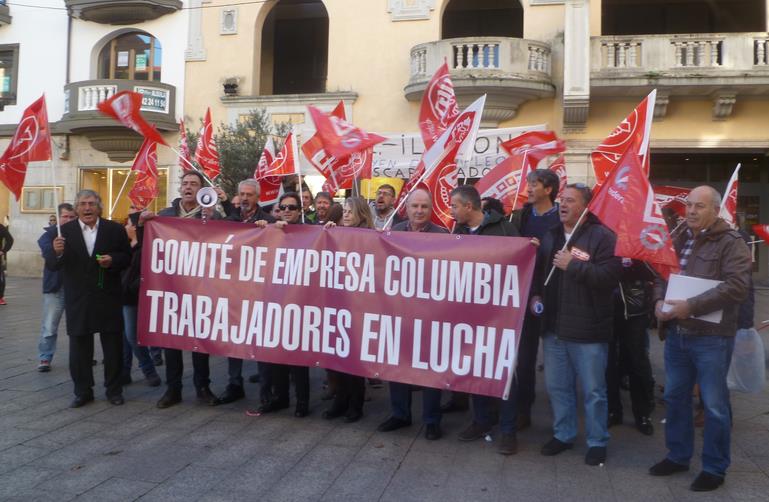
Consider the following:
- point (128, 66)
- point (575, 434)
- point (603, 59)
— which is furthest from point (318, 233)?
point (128, 66)

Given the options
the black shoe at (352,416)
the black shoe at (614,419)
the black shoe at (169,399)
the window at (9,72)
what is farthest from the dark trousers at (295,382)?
the window at (9,72)

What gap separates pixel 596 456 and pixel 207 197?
372 cm

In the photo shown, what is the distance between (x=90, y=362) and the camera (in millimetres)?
5652

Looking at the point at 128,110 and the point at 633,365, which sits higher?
the point at 128,110

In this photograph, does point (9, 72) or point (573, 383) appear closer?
point (573, 383)

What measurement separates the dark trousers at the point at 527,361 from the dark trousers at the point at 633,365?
0.73 m

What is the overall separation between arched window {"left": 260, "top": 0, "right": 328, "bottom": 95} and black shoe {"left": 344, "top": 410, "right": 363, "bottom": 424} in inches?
597

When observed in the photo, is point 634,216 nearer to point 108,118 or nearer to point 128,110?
point 128,110

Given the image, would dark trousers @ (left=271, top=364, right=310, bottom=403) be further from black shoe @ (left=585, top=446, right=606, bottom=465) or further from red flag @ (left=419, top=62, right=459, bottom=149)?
red flag @ (left=419, top=62, right=459, bottom=149)

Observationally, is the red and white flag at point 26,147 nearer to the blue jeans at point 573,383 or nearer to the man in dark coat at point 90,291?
the man in dark coat at point 90,291

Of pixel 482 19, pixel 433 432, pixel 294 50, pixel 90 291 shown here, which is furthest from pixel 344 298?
pixel 294 50

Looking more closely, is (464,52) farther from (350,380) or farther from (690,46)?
(350,380)

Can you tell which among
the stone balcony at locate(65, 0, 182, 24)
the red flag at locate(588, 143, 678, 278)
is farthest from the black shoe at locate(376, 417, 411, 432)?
the stone balcony at locate(65, 0, 182, 24)

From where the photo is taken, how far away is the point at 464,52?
1605 cm
